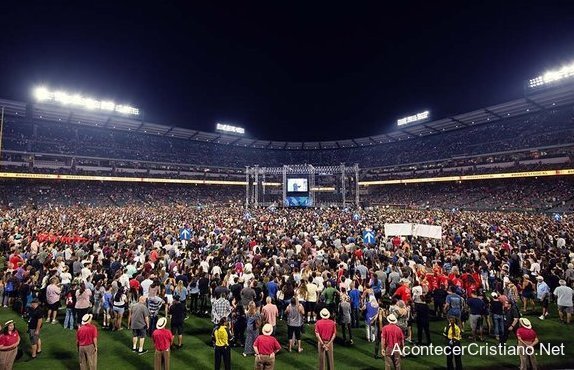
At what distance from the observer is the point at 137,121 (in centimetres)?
5747

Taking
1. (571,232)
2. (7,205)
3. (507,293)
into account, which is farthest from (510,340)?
(7,205)

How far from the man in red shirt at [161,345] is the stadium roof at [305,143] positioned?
54.3 meters

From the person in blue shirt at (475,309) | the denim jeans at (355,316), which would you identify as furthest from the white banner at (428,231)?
the denim jeans at (355,316)

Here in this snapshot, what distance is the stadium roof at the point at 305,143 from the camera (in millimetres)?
45972

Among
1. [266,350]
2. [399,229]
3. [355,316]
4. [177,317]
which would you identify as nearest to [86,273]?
[177,317]

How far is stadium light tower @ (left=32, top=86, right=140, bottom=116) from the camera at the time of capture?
45344 mm

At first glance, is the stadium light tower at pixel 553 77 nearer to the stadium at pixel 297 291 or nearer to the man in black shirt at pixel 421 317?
the stadium at pixel 297 291

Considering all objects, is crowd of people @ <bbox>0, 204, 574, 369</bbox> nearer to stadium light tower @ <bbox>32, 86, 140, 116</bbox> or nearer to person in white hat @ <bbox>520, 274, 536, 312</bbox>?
person in white hat @ <bbox>520, 274, 536, 312</bbox>

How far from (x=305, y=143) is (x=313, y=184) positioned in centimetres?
3542

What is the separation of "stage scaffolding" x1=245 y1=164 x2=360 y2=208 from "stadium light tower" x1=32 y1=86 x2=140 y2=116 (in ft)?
81.1

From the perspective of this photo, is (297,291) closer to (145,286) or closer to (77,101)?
(145,286)

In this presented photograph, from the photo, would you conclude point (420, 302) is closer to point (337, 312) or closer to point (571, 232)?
point (337, 312)

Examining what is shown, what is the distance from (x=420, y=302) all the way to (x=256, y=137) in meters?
71.5

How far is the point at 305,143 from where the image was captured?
3226 inches
